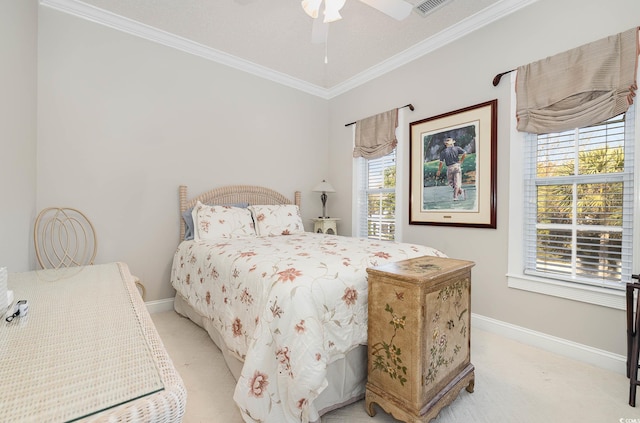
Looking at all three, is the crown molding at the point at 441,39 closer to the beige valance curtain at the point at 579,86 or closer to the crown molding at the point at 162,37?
the beige valance curtain at the point at 579,86

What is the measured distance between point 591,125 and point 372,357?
229 cm

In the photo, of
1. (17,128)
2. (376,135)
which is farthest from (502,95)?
(17,128)

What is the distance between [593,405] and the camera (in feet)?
5.35

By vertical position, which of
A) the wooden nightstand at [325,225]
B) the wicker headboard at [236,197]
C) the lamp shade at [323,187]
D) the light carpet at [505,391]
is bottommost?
the light carpet at [505,391]

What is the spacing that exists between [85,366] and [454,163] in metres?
3.04

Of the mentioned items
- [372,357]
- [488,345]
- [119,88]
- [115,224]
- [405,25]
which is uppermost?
[405,25]

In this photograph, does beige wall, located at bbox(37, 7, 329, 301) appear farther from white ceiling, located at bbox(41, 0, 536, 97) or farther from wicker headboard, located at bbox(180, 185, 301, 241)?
white ceiling, located at bbox(41, 0, 536, 97)

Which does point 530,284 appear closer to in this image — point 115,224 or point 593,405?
point 593,405

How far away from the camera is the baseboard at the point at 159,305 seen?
9.75ft

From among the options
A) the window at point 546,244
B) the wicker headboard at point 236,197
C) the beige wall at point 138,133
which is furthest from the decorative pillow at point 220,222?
the window at point 546,244

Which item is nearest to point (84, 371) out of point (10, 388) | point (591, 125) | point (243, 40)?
point (10, 388)

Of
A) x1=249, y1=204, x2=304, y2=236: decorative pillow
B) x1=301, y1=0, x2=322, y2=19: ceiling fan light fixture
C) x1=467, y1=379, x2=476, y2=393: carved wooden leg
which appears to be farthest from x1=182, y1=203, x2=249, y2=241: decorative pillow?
x1=467, y1=379, x2=476, y2=393: carved wooden leg

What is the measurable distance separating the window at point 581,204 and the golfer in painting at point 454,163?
0.53m

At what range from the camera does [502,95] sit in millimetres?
2572
